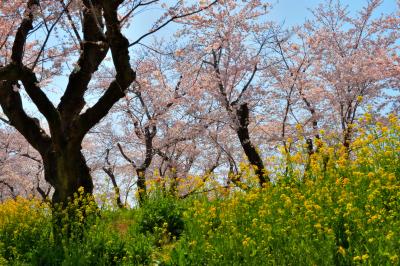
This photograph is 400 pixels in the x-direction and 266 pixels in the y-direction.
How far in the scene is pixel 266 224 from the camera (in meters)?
6.09

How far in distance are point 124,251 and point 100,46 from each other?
13.6ft

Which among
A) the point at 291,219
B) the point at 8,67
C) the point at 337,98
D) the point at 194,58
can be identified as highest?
the point at 194,58

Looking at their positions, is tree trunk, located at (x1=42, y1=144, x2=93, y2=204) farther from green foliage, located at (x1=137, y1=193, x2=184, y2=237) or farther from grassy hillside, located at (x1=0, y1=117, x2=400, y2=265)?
green foliage, located at (x1=137, y1=193, x2=184, y2=237)

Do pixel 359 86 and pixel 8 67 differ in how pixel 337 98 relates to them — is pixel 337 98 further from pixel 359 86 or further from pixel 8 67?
pixel 8 67

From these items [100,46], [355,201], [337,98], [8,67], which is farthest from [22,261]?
[337,98]

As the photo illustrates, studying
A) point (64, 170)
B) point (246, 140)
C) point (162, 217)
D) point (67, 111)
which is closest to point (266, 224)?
point (162, 217)

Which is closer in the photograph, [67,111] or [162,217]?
[162,217]

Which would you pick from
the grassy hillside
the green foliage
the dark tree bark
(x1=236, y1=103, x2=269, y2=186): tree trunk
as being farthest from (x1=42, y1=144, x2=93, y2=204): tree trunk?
(x1=236, y1=103, x2=269, y2=186): tree trunk

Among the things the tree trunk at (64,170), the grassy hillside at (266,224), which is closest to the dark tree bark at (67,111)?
the tree trunk at (64,170)

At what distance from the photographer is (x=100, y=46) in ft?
30.3

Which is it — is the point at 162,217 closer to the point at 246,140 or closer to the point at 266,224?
the point at 266,224

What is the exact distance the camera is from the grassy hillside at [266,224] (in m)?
5.15

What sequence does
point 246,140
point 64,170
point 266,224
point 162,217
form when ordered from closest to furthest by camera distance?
1. point 266,224
2. point 162,217
3. point 64,170
4. point 246,140

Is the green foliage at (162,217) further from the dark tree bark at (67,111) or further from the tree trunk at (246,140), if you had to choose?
the tree trunk at (246,140)
